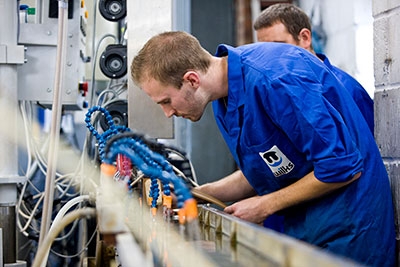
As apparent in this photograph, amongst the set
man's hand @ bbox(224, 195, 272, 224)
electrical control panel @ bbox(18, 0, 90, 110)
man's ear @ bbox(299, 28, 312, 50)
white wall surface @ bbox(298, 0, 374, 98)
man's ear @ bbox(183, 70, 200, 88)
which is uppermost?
white wall surface @ bbox(298, 0, 374, 98)

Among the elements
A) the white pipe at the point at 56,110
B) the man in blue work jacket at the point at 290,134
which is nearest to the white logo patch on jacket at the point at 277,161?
the man in blue work jacket at the point at 290,134

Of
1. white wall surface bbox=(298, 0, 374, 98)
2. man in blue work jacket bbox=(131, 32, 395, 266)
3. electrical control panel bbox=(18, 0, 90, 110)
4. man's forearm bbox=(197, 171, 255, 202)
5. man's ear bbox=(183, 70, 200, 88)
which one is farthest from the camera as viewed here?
white wall surface bbox=(298, 0, 374, 98)

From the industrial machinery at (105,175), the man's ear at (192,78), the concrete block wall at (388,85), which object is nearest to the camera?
the industrial machinery at (105,175)

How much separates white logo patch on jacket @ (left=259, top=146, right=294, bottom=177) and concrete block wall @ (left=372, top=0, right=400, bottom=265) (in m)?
0.36

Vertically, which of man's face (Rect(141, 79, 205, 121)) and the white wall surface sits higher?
the white wall surface

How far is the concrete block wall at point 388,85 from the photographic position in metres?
1.50

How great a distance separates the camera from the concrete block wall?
4.91 ft

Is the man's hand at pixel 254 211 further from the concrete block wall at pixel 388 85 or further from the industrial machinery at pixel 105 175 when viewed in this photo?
the concrete block wall at pixel 388 85

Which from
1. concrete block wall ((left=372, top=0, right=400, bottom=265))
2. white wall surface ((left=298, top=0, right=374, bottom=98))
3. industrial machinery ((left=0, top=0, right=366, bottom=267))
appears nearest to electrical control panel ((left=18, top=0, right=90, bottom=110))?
industrial machinery ((left=0, top=0, right=366, bottom=267))

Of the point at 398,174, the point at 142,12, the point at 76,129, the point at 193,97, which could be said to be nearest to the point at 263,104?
the point at 193,97

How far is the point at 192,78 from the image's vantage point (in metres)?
1.37

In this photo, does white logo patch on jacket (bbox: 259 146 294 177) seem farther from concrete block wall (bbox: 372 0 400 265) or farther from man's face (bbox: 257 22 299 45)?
man's face (bbox: 257 22 299 45)

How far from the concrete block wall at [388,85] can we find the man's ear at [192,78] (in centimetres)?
54

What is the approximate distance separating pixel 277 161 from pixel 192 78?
289 mm
